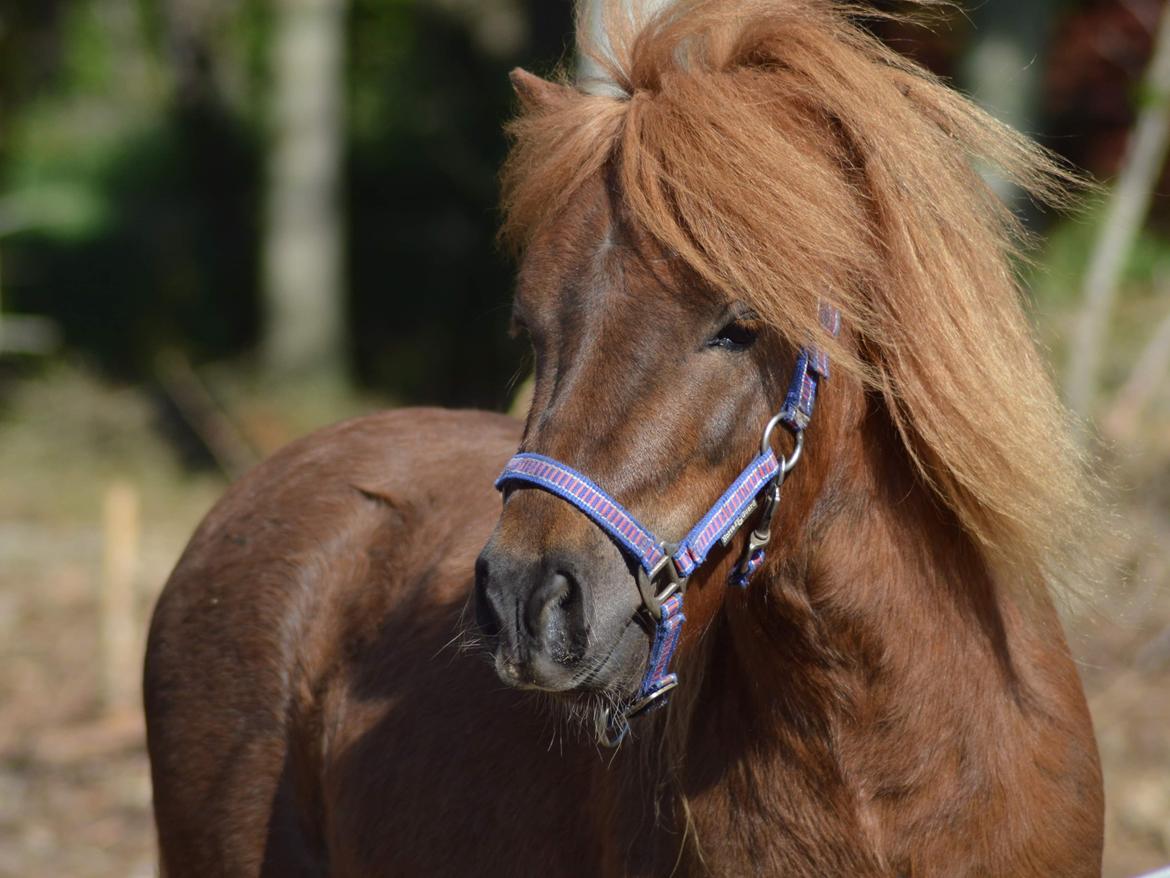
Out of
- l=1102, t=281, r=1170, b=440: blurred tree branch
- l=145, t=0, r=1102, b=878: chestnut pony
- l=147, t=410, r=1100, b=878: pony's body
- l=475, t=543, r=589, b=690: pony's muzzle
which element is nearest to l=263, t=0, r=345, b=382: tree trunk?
l=1102, t=281, r=1170, b=440: blurred tree branch

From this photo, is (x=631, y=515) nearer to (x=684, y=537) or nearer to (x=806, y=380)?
(x=684, y=537)

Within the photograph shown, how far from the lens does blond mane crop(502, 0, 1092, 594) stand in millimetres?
1940

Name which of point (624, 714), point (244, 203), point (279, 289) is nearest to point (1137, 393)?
point (624, 714)

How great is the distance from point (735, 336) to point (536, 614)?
20.3 inches

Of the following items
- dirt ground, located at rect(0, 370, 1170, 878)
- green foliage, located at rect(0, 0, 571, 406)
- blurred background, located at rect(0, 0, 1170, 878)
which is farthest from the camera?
green foliage, located at rect(0, 0, 571, 406)

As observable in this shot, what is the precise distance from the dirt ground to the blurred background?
0.06 feet

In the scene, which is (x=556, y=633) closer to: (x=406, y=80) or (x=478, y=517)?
(x=478, y=517)

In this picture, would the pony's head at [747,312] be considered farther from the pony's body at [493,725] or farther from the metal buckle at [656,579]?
the pony's body at [493,725]

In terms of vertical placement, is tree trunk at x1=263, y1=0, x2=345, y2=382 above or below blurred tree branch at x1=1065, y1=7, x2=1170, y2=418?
below

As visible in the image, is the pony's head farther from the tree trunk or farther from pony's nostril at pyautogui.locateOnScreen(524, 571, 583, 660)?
the tree trunk

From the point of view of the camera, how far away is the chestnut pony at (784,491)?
189 cm

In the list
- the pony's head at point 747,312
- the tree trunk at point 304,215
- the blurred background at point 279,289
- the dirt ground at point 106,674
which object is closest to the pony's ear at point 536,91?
the pony's head at point 747,312

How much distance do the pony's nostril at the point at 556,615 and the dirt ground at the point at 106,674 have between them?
1.16m

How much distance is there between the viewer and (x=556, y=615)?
180cm
